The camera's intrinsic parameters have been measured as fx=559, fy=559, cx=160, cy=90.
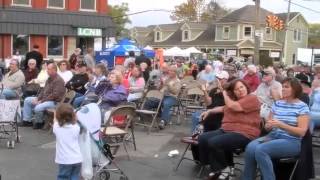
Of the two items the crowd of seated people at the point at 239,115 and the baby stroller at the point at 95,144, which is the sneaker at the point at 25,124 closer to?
the crowd of seated people at the point at 239,115

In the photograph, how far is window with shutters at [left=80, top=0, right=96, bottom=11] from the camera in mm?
35156

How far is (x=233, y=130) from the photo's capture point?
7172 millimetres

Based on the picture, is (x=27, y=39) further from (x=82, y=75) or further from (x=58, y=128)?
(x=58, y=128)

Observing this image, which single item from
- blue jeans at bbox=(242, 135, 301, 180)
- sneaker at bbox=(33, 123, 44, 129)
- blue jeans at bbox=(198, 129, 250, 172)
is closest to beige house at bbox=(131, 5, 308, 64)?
sneaker at bbox=(33, 123, 44, 129)

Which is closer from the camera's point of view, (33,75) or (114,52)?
(33,75)

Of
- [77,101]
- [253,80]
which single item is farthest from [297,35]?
[77,101]

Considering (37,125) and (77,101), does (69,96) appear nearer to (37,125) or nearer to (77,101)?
(77,101)

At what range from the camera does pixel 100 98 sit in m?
9.96

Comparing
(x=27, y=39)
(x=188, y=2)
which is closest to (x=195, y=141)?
(x=27, y=39)

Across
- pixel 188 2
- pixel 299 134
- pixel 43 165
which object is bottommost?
pixel 43 165

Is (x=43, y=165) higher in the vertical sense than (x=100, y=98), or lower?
lower

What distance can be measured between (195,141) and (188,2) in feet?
217

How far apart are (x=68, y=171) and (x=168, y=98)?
5.88 metres

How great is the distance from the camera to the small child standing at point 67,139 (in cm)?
625
